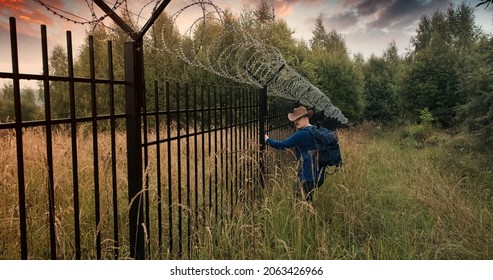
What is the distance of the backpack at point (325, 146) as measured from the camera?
3.39m

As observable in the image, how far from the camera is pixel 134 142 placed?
1775mm

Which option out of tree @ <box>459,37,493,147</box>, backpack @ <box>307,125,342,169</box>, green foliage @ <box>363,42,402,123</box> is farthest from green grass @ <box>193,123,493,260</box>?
green foliage @ <box>363,42,402,123</box>

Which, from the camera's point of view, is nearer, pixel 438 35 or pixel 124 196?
pixel 124 196

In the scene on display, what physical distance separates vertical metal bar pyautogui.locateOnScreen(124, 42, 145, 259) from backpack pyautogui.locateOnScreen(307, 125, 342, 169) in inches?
70.5

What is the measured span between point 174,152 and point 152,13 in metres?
3.91

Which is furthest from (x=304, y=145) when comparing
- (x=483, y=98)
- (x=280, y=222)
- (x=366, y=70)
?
(x=366, y=70)

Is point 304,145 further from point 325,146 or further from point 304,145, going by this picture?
point 325,146

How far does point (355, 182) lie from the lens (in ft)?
14.3

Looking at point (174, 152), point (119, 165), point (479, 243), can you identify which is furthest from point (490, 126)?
point (119, 165)

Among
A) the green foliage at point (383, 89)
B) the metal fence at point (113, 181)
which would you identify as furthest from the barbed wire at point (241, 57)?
the green foliage at point (383, 89)

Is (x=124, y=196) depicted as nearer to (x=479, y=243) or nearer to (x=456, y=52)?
(x=479, y=243)

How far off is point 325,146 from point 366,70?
1907cm

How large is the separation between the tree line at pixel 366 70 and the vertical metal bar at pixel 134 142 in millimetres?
191

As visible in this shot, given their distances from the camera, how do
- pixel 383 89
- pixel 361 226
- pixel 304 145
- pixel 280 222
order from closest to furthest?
pixel 280 222 < pixel 361 226 < pixel 304 145 < pixel 383 89
